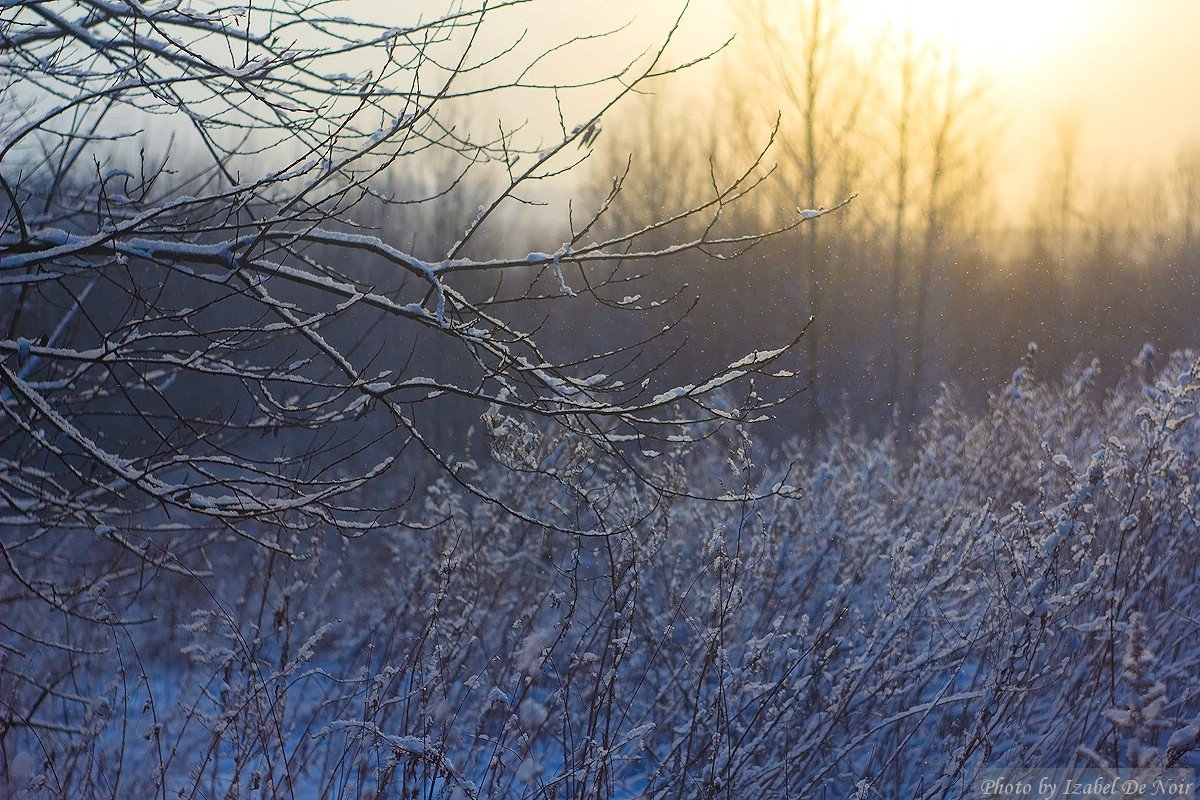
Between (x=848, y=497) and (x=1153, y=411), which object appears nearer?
(x=1153, y=411)

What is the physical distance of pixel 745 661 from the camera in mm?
3270

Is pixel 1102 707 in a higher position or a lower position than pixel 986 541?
lower

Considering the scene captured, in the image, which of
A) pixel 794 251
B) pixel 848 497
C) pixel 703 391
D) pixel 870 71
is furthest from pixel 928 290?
pixel 703 391

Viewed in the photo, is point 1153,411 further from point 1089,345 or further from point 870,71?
point 1089,345

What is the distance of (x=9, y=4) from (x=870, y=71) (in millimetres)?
17401

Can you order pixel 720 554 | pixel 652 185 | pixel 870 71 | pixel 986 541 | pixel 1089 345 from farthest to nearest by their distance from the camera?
A: pixel 1089 345 → pixel 652 185 → pixel 870 71 → pixel 986 541 → pixel 720 554

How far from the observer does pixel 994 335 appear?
21.6 meters

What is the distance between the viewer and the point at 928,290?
19.7 meters

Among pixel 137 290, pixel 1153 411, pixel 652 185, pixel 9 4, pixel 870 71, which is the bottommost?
pixel 1153 411

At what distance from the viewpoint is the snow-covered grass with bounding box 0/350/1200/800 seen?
292cm

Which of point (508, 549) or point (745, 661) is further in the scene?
point (508, 549)

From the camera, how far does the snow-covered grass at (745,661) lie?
2924mm

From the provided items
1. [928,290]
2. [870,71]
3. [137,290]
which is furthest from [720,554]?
[928,290]

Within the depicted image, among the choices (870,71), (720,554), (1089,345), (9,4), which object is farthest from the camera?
(1089,345)
